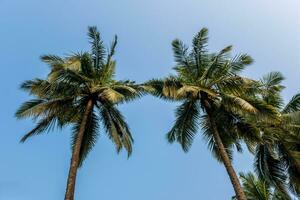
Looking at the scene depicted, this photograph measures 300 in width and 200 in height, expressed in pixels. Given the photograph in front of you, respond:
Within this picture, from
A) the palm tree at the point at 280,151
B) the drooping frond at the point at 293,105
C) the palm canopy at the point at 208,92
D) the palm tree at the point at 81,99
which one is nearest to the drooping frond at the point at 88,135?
the palm tree at the point at 81,99

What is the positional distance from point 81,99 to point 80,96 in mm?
286

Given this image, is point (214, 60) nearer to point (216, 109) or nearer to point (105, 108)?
point (216, 109)

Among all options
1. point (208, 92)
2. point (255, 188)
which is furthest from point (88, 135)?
point (255, 188)

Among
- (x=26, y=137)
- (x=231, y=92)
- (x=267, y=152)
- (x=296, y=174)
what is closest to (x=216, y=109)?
(x=231, y=92)

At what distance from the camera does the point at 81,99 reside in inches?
886

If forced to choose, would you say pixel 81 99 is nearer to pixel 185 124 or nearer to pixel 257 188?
pixel 185 124

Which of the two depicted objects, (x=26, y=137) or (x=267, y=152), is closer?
(x=26, y=137)

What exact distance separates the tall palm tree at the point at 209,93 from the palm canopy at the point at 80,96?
2381 mm

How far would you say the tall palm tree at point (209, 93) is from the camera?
21.1 metres

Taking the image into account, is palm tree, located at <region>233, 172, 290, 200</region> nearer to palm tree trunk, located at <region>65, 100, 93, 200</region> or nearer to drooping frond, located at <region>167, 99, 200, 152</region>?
drooping frond, located at <region>167, 99, 200, 152</region>

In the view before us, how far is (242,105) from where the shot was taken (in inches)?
804

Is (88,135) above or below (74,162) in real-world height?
above

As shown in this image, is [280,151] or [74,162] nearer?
[74,162]

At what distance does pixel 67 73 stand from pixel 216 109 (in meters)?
8.22
